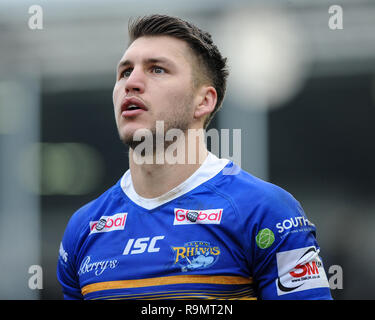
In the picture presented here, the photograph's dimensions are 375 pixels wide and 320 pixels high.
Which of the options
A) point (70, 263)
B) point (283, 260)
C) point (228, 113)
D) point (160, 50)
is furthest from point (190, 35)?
point (228, 113)

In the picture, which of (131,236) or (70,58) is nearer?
(131,236)

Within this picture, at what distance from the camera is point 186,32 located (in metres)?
2.28

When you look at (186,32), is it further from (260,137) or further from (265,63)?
(265,63)

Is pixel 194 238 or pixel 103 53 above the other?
pixel 103 53

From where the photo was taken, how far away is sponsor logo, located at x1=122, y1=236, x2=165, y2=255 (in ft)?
6.52

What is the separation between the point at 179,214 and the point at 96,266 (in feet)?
1.49

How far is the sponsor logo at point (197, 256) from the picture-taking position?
1898 millimetres

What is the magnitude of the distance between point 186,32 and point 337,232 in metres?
2.90

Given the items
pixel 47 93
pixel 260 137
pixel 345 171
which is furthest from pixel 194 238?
pixel 47 93

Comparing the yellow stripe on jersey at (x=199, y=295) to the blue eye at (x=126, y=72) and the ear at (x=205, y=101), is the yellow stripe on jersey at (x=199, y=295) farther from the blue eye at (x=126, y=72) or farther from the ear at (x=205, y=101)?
the blue eye at (x=126, y=72)

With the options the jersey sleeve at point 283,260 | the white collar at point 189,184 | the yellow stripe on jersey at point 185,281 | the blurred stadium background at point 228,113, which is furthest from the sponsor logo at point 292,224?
the blurred stadium background at point 228,113
